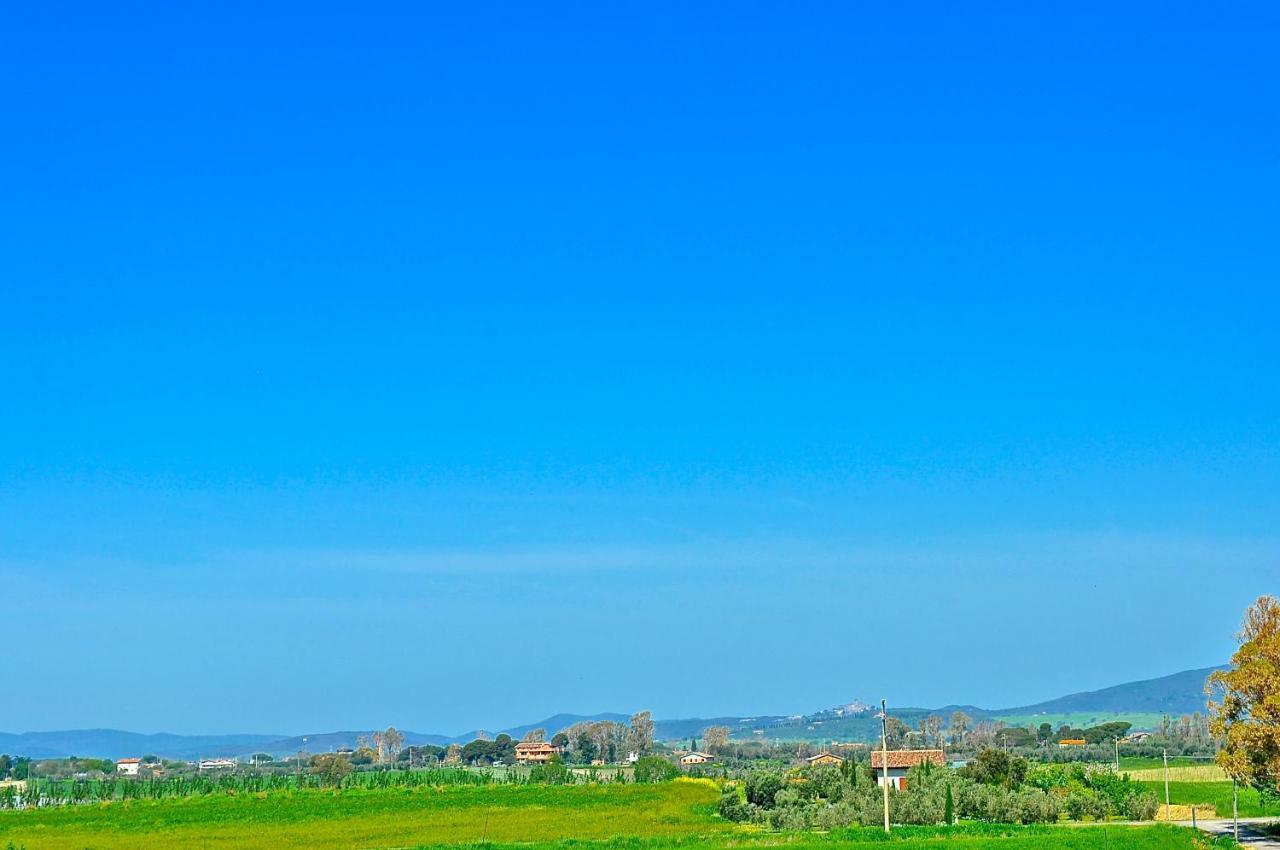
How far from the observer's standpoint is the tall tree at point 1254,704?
46656mm

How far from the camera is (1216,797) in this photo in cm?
8081

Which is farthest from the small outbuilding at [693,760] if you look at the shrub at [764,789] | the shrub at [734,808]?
the shrub at [734,808]

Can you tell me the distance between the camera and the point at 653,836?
198ft

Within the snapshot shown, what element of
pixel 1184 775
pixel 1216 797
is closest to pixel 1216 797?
pixel 1216 797

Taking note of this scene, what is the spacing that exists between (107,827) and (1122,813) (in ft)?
195

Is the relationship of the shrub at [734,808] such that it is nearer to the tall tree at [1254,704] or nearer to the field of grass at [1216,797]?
the field of grass at [1216,797]

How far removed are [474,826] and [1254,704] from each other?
44454 mm

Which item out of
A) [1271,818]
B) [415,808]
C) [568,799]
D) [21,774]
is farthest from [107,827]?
[21,774]

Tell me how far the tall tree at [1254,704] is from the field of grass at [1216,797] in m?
19.1

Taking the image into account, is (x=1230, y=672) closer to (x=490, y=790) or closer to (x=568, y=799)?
(x=568, y=799)

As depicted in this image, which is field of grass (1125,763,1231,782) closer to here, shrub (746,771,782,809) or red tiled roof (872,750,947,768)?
red tiled roof (872,750,947,768)

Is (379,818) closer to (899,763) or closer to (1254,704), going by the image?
(899,763)

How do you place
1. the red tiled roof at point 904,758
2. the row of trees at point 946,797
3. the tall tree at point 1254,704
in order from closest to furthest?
the tall tree at point 1254,704
the row of trees at point 946,797
the red tiled roof at point 904,758

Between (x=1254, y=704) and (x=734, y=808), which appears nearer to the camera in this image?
(x=1254, y=704)
